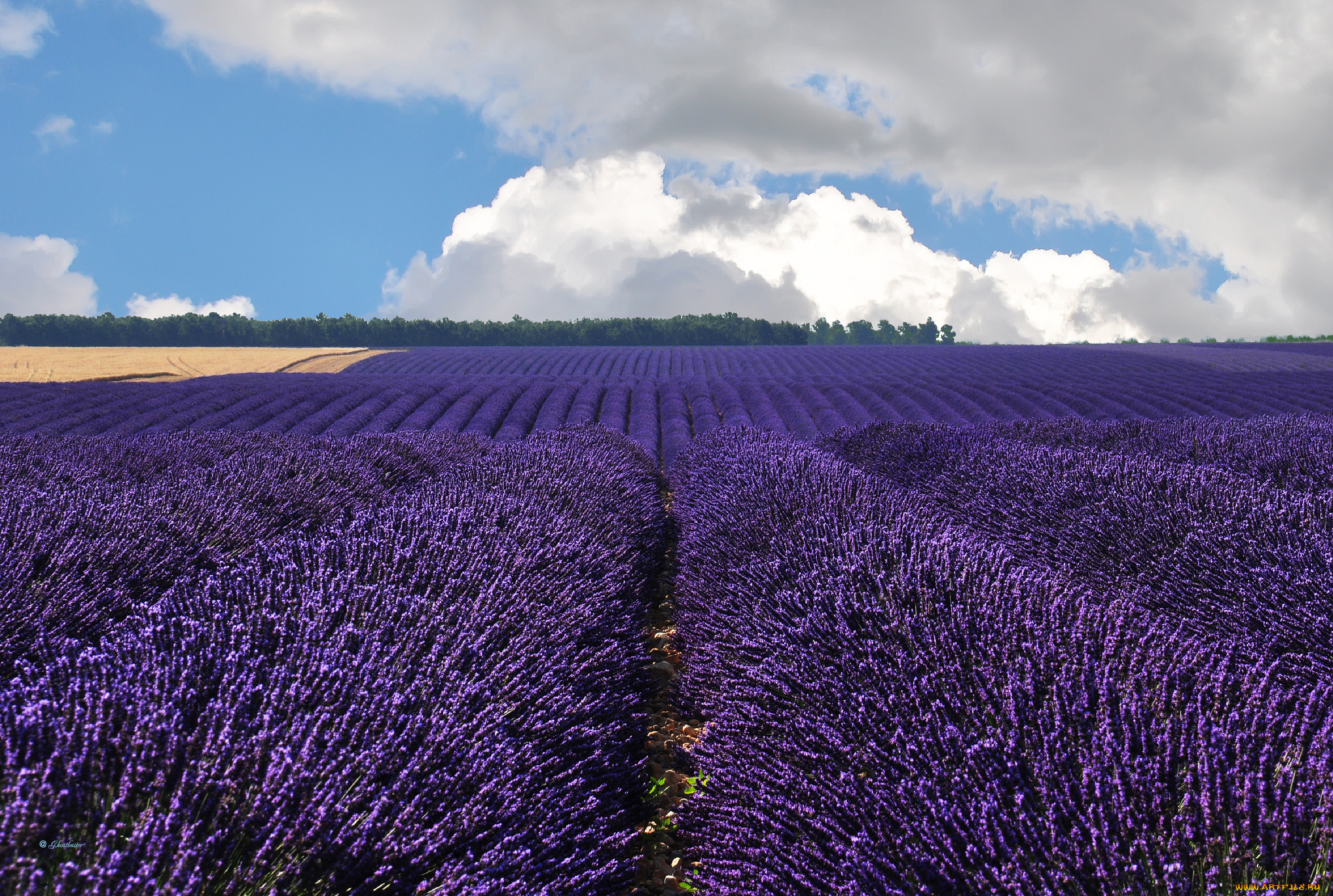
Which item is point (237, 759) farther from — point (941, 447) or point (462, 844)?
point (941, 447)

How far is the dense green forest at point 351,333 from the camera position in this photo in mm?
45656

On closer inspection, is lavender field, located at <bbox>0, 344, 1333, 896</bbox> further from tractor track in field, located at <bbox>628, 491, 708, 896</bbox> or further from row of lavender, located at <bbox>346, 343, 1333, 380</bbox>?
Answer: row of lavender, located at <bbox>346, 343, 1333, 380</bbox>

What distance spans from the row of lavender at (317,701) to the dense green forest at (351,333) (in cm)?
4500

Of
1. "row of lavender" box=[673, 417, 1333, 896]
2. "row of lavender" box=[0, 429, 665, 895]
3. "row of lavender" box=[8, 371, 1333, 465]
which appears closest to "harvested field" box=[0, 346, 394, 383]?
"row of lavender" box=[8, 371, 1333, 465]

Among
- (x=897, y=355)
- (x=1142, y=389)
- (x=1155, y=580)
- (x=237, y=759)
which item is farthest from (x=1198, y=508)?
(x=897, y=355)

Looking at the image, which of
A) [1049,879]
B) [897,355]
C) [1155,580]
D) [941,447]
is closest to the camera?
[1049,879]

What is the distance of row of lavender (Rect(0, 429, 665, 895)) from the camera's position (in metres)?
1.15

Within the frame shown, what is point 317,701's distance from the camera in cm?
148

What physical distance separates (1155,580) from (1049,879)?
2149 millimetres

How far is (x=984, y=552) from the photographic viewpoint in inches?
105

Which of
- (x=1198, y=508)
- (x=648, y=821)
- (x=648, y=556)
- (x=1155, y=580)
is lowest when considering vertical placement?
(x=648, y=821)

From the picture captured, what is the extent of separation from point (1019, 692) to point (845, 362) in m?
23.0

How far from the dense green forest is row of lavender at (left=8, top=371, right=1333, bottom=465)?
32.9 metres

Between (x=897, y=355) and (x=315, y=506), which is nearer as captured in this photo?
(x=315, y=506)
